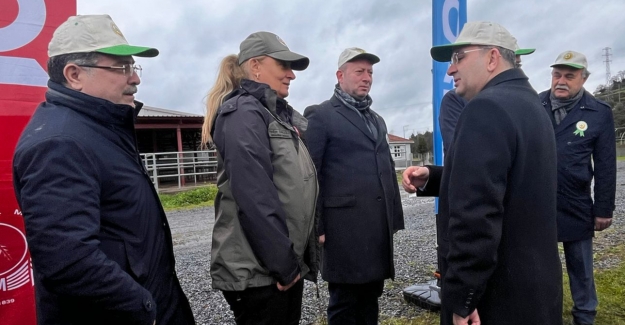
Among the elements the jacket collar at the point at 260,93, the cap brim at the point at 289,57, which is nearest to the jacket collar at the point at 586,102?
the cap brim at the point at 289,57

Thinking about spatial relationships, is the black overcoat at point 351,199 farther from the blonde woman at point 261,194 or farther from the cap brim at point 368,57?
the blonde woman at point 261,194

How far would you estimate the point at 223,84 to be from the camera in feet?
7.97

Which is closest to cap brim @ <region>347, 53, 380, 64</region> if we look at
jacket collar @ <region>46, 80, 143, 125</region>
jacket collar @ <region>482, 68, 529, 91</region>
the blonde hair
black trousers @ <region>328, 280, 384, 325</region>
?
the blonde hair

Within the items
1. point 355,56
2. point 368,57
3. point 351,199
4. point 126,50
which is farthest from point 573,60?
point 126,50

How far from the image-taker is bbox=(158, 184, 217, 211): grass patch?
43.6 feet

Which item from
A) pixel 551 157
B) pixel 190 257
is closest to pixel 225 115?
pixel 551 157

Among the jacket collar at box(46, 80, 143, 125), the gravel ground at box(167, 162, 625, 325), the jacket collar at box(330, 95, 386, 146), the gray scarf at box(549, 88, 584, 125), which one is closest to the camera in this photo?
the jacket collar at box(46, 80, 143, 125)

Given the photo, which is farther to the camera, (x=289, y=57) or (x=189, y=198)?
(x=189, y=198)

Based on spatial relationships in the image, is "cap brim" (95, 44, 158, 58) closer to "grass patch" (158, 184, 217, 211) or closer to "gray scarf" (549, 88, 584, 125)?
"gray scarf" (549, 88, 584, 125)

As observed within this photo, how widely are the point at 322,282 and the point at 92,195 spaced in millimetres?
3791

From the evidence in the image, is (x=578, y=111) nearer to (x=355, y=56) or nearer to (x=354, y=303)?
(x=355, y=56)

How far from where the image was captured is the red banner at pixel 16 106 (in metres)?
2.21

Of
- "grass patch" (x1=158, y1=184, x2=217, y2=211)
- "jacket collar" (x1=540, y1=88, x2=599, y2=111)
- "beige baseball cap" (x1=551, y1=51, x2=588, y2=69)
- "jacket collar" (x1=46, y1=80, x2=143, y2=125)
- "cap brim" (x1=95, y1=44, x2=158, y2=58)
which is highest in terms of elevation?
"beige baseball cap" (x1=551, y1=51, x2=588, y2=69)

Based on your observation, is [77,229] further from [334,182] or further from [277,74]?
[334,182]
